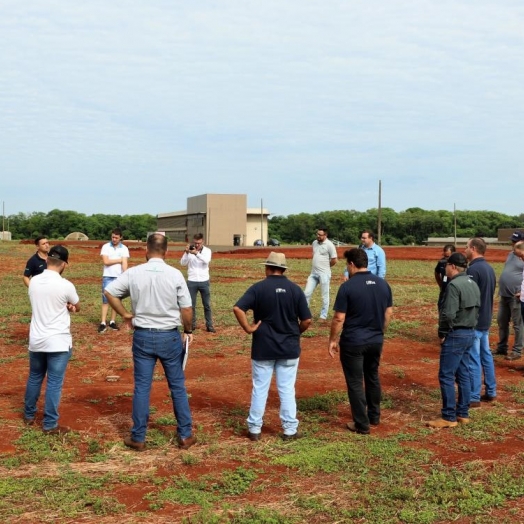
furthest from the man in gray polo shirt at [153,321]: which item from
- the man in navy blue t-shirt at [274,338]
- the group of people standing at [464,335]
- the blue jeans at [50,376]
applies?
the group of people standing at [464,335]

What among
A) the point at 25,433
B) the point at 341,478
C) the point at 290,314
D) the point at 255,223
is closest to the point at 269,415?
the point at 290,314

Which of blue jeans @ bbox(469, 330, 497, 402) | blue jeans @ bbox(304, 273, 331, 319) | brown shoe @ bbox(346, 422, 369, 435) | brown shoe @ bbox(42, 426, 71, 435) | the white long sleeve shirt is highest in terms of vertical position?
the white long sleeve shirt

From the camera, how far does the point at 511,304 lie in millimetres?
11070

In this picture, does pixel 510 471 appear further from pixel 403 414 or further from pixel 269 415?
pixel 269 415

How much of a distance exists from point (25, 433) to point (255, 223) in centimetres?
8547

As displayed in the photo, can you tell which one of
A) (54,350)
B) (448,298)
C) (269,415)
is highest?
(448,298)

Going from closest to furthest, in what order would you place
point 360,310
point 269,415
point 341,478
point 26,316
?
point 341,478
point 360,310
point 269,415
point 26,316

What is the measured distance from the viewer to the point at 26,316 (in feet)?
48.5

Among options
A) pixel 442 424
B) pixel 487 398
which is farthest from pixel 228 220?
pixel 442 424

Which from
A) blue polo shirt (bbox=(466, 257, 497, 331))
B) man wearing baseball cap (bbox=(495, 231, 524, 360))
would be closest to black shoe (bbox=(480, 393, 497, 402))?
blue polo shirt (bbox=(466, 257, 497, 331))

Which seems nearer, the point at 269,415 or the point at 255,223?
the point at 269,415

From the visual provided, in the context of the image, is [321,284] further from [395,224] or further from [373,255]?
[395,224]

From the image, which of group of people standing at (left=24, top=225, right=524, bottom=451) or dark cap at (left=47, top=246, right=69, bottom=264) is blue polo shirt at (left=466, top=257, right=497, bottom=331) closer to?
group of people standing at (left=24, top=225, right=524, bottom=451)

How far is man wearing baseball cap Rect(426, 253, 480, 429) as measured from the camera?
6.98 meters
